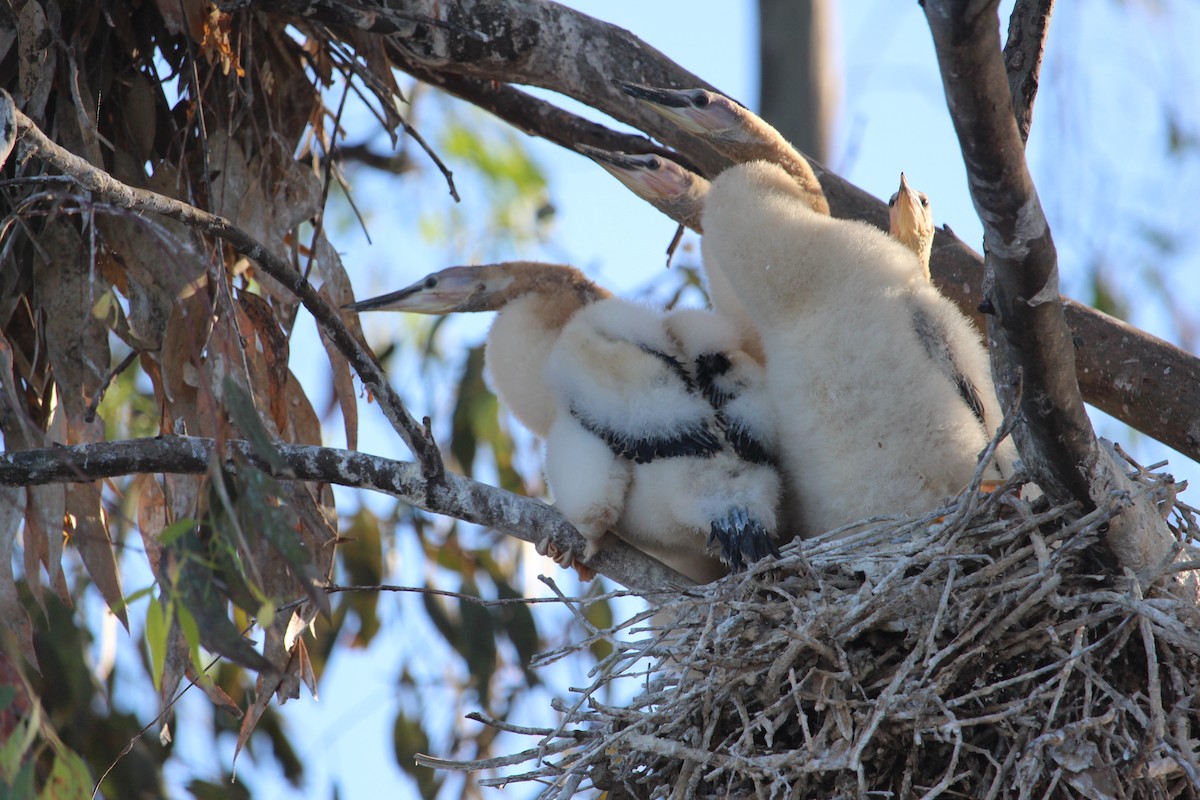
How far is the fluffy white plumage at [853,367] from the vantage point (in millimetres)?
2277

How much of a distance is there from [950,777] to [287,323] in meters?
A: 1.76

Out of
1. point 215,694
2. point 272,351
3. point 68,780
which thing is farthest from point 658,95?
point 68,780

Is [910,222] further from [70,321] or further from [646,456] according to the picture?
[70,321]

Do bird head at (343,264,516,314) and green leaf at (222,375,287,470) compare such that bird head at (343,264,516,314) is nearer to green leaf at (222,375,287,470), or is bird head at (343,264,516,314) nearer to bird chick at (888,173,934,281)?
bird chick at (888,173,934,281)

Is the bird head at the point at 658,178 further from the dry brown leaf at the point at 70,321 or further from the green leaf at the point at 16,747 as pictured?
the green leaf at the point at 16,747

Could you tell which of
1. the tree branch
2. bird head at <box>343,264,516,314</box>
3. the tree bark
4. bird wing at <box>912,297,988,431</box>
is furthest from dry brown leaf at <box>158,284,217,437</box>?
the tree bark

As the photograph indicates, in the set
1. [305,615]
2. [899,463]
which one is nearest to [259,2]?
[305,615]

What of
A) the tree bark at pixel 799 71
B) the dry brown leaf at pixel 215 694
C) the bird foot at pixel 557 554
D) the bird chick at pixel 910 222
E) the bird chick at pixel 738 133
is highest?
the tree bark at pixel 799 71

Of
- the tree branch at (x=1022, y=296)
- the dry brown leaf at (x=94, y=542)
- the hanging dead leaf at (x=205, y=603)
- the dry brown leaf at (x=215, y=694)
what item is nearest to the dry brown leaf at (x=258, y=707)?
the dry brown leaf at (x=215, y=694)

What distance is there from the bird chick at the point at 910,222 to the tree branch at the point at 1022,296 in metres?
0.86

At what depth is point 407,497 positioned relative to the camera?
7.18 ft

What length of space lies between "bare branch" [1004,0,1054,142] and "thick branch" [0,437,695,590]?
1020 millimetres

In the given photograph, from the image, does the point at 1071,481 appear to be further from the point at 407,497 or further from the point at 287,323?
the point at 287,323

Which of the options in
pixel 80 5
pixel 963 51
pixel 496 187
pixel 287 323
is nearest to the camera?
pixel 963 51
